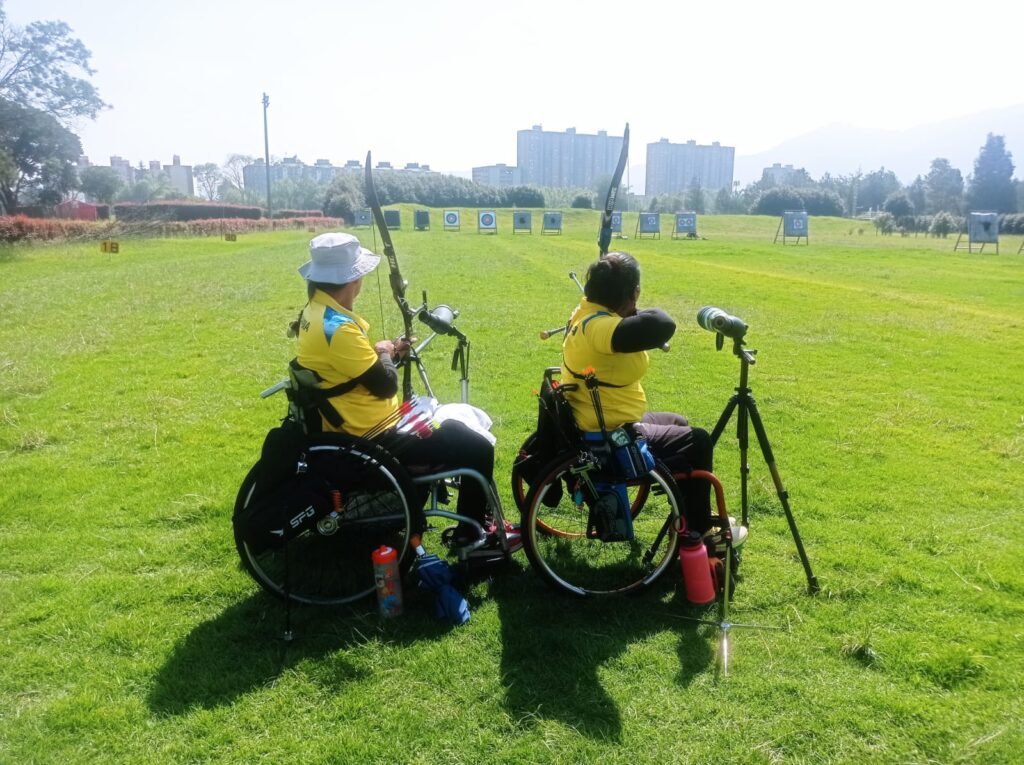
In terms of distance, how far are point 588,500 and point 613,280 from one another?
1.12 metres

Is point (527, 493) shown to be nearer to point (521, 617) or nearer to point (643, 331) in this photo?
point (521, 617)

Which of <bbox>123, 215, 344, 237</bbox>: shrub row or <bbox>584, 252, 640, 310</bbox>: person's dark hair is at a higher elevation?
<bbox>123, 215, 344, 237</bbox>: shrub row

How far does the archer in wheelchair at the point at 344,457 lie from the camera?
334 centimetres

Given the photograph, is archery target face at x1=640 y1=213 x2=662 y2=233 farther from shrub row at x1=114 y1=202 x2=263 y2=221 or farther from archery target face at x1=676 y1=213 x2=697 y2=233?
shrub row at x1=114 y1=202 x2=263 y2=221

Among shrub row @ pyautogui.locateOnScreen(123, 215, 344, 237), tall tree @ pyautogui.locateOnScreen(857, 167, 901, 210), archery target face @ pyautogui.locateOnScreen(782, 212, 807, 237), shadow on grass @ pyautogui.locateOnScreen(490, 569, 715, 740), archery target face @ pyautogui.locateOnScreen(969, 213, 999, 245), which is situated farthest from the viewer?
tall tree @ pyautogui.locateOnScreen(857, 167, 901, 210)

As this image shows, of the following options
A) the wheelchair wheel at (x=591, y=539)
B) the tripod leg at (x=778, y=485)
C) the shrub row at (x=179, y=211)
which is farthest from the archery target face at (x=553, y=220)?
the tripod leg at (x=778, y=485)

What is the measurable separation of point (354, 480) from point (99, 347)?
7882 millimetres

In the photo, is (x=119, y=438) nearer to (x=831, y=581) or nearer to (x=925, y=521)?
(x=831, y=581)

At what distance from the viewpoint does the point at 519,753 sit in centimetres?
269

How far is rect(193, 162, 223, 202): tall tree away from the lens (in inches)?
4200

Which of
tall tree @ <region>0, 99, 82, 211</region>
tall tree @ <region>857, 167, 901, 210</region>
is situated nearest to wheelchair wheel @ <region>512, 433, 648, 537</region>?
tall tree @ <region>0, 99, 82, 211</region>

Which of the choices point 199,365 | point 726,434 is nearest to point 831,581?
point 726,434

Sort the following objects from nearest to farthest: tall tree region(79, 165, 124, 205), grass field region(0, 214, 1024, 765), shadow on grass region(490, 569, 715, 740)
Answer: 1. grass field region(0, 214, 1024, 765)
2. shadow on grass region(490, 569, 715, 740)
3. tall tree region(79, 165, 124, 205)

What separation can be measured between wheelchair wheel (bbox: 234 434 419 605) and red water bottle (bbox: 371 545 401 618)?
0.47ft
